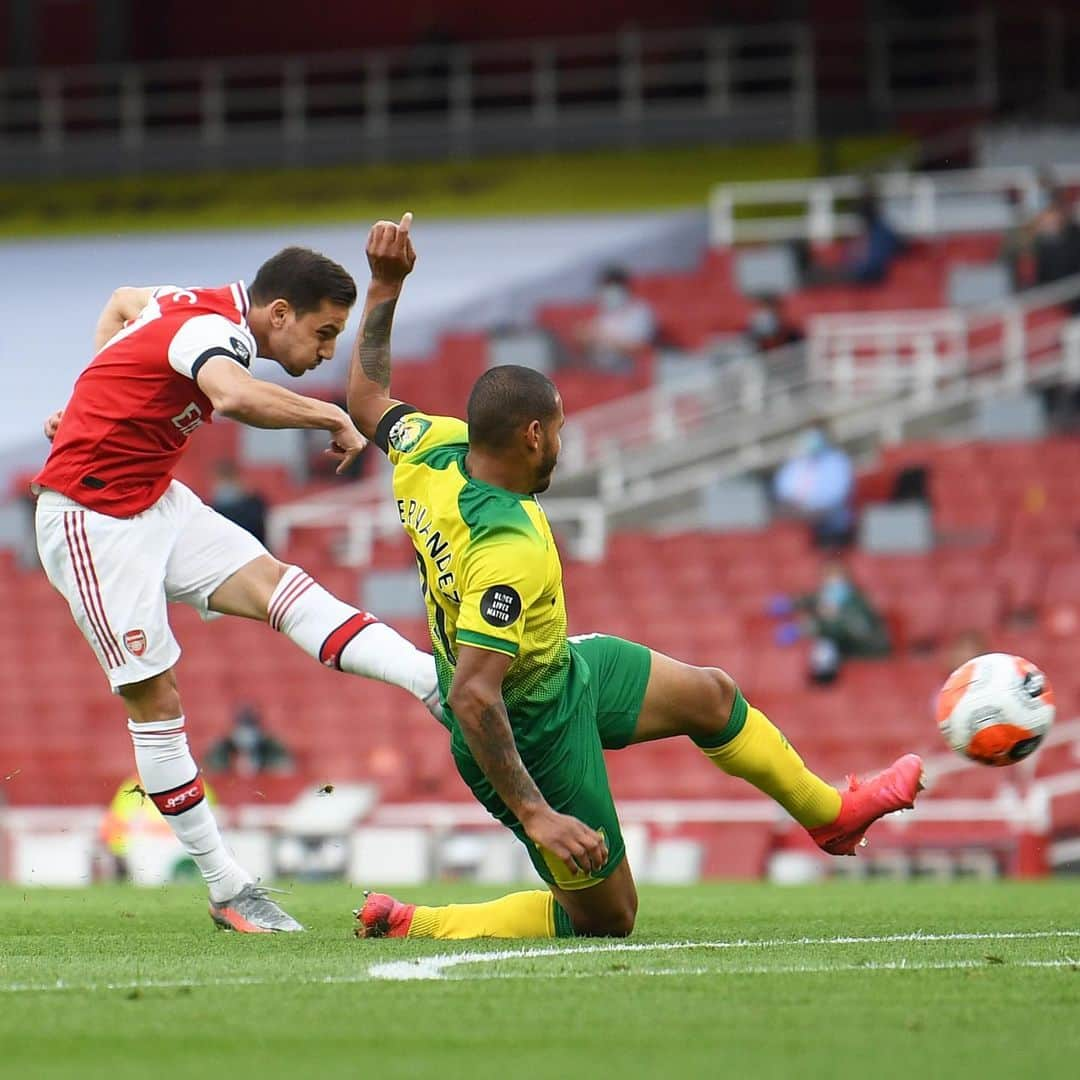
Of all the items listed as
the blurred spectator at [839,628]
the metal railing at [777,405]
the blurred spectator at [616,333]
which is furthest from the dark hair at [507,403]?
the blurred spectator at [616,333]

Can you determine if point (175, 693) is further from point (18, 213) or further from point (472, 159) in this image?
point (18, 213)

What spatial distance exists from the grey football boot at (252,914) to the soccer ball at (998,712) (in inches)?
85.3

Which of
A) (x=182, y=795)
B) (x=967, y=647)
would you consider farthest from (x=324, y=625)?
(x=967, y=647)

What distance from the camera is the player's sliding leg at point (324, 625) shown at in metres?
6.42

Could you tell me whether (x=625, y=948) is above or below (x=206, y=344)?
below

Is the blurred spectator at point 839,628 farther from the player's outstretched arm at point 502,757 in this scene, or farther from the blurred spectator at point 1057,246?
the player's outstretched arm at point 502,757

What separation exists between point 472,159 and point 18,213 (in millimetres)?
6010

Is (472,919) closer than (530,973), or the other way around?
(530,973)

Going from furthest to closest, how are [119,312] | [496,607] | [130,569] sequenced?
[119,312] < [130,569] < [496,607]

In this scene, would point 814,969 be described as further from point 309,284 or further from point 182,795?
point 309,284

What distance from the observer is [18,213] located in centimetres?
2617

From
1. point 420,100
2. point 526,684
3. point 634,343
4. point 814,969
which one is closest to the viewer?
point 814,969

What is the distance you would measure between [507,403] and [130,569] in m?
1.59

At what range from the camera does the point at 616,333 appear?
20516 millimetres
